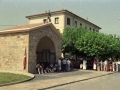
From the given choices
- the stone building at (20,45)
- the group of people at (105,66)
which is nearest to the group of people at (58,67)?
the stone building at (20,45)

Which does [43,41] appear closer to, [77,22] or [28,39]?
[28,39]

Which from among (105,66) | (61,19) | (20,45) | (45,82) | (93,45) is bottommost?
(45,82)

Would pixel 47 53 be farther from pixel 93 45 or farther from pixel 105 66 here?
pixel 105 66

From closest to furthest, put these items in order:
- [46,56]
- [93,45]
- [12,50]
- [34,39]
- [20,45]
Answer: [20,45] → [34,39] → [12,50] → [46,56] → [93,45]

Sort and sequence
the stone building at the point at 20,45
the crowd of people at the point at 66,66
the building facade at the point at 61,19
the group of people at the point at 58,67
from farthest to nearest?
the building facade at the point at 61,19
the group of people at the point at 58,67
the crowd of people at the point at 66,66
the stone building at the point at 20,45

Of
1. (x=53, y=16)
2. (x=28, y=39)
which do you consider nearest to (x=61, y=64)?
(x=28, y=39)

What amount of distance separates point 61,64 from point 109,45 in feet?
25.1

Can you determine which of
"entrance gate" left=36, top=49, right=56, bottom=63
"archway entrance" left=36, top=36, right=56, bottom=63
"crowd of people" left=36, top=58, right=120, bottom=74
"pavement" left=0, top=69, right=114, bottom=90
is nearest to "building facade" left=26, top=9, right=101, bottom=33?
"crowd of people" left=36, top=58, right=120, bottom=74

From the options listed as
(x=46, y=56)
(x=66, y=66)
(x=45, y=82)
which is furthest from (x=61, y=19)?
(x=45, y=82)

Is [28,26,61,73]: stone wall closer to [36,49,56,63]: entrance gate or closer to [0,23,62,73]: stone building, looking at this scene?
[0,23,62,73]: stone building

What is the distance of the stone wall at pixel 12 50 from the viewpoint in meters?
18.8

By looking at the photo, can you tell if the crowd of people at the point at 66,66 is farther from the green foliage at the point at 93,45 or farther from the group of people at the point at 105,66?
the green foliage at the point at 93,45

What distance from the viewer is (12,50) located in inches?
769

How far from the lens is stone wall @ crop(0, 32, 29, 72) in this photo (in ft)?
61.6
